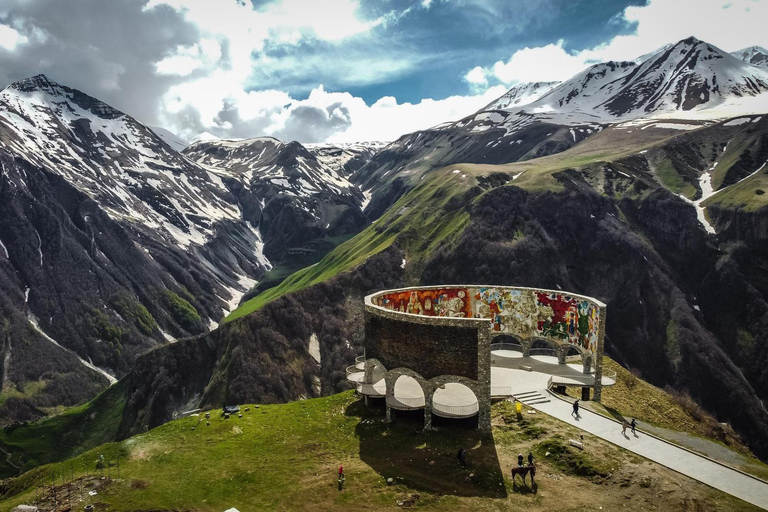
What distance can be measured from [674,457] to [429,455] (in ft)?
61.2

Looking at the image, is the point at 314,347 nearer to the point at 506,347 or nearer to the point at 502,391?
the point at 506,347

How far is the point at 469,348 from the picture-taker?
4047 cm

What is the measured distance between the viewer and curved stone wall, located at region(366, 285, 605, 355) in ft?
183

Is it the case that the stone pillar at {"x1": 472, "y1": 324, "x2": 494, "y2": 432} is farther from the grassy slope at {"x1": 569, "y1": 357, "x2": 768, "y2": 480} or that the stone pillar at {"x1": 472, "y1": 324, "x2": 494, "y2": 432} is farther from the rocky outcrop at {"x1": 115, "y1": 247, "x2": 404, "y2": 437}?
the rocky outcrop at {"x1": 115, "y1": 247, "x2": 404, "y2": 437}

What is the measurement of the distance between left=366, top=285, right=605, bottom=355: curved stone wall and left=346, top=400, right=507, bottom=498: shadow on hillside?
590 inches

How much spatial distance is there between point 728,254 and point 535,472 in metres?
167

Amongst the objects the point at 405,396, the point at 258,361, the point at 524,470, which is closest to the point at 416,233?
the point at 258,361

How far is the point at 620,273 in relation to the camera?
162500 mm

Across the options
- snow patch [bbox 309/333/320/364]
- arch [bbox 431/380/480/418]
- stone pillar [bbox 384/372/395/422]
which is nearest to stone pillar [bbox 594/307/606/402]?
arch [bbox 431/380/480/418]

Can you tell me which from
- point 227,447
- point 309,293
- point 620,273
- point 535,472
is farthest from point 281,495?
point 620,273

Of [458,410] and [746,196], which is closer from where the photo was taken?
[458,410]

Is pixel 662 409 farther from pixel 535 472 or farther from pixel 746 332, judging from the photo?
pixel 746 332

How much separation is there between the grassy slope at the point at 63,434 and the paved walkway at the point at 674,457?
118m

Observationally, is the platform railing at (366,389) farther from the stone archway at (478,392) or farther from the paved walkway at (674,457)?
the paved walkway at (674,457)
